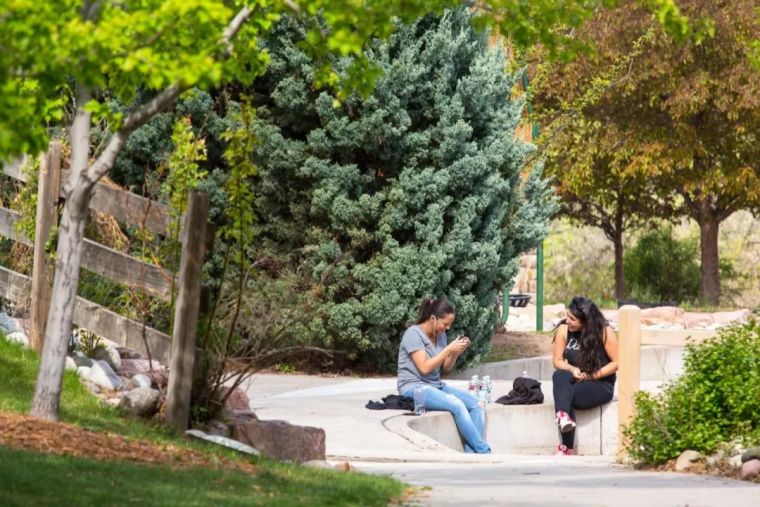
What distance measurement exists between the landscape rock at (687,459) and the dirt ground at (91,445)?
3.50 m

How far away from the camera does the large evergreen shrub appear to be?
18625mm

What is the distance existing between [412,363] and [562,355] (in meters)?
1.63

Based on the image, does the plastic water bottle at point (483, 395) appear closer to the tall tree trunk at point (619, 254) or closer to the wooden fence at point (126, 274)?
the wooden fence at point (126, 274)

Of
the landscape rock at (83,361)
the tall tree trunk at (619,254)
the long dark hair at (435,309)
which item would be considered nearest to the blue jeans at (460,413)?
the long dark hair at (435,309)

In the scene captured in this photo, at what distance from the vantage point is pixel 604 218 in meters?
40.1

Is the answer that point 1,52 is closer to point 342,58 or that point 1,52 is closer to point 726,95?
point 342,58

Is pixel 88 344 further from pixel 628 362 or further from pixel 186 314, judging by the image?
pixel 628 362

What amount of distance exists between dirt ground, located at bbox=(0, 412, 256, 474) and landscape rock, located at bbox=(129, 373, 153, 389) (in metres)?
1.64

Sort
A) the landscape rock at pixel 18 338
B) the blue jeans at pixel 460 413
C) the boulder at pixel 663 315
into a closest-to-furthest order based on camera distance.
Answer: the landscape rock at pixel 18 338
the blue jeans at pixel 460 413
the boulder at pixel 663 315

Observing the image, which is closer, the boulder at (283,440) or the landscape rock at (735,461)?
the boulder at (283,440)

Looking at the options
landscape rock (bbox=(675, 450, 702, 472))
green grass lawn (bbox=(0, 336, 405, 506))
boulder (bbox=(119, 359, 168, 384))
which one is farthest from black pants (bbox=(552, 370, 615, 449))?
green grass lawn (bbox=(0, 336, 405, 506))

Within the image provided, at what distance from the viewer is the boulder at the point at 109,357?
12.8 m

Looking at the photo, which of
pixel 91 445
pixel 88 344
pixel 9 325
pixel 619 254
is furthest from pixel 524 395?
pixel 619 254

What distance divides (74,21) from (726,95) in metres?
27.3
